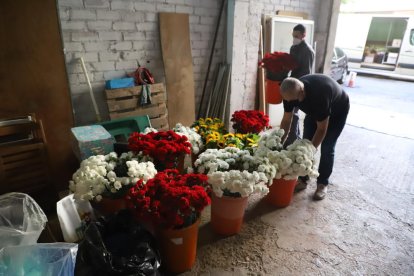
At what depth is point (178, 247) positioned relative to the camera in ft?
5.49

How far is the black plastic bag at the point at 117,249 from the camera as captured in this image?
1.35 m

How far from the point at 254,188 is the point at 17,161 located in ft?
5.79

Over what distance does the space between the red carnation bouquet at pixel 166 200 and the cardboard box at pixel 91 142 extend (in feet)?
2.40

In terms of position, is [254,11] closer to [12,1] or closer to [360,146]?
[360,146]

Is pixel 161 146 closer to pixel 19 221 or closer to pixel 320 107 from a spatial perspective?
pixel 19 221

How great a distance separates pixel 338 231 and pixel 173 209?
1469mm

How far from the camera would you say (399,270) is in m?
1.87

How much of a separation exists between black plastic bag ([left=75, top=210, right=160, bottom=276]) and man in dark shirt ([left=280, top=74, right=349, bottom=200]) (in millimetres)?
1414

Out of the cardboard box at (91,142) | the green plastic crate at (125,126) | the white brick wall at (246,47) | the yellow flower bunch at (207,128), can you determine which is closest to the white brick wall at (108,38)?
the green plastic crate at (125,126)

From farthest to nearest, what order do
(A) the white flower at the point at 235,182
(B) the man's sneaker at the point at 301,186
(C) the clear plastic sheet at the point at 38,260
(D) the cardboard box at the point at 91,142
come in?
(B) the man's sneaker at the point at 301,186, (D) the cardboard box at the point at 91,142, (A) the white flower at the point at 235,182, (C) the clear plastic sheet at the point at 38,260

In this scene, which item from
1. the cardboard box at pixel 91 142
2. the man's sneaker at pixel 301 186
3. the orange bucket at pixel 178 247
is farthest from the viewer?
the man's sneaker at pixel 301 186

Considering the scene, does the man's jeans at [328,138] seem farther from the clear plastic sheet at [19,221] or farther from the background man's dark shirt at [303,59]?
the clear plastic sheet at [19,221]

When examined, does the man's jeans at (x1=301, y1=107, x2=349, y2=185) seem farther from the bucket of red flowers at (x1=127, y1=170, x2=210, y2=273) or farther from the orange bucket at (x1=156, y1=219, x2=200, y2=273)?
the orange bucket at (x1=156, y1=219, x2=200, y2=273)

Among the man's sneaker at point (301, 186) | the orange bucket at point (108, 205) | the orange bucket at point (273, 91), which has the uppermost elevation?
the orange bucket at point (273, 91)
